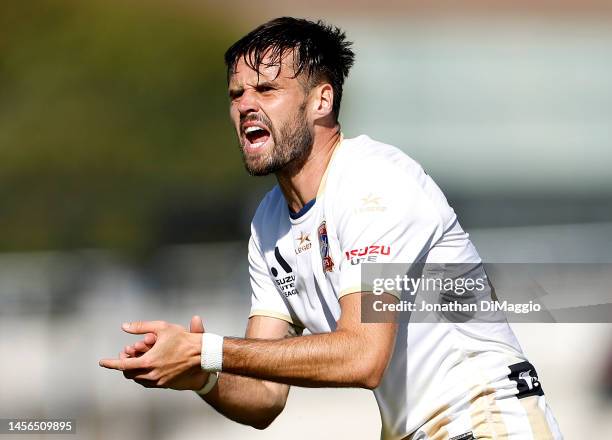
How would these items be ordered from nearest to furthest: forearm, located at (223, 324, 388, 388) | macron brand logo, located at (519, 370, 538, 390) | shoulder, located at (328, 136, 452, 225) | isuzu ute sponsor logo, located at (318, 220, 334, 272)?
1. forearm, located at (223, 324, 388, 388)
2. shoulder, located at (328, 136, 452, 225)
3. macron brand logo, located at (519, 370, 538, 390)
4. isuzu ute sponsor logo, located at (318, 220, 334, 272)

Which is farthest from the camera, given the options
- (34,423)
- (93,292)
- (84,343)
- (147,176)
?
(147,176)

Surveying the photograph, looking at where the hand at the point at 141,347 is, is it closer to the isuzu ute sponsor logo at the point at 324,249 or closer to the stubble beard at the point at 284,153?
the isuzu ute sponsor logo at the point at 324,249

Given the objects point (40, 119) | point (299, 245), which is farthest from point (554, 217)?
point (299, 245)

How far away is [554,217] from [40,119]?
14.5m

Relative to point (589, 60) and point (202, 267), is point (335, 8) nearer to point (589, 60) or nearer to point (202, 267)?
point (589, 60)

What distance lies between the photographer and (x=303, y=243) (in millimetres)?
6113

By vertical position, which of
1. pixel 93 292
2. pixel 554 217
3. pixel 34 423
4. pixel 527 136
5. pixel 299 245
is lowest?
pixel 299 245

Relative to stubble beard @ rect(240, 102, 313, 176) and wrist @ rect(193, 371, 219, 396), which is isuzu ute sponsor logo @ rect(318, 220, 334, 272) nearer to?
stubble beard @ rect(240, 102, 313, 176)

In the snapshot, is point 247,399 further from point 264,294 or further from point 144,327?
point 144,327

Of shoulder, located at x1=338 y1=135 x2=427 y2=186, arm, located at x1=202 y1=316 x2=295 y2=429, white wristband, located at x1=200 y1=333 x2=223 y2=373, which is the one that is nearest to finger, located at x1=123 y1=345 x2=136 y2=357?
white wristband, located at x1=200 y1=333 x2=223 y2=373

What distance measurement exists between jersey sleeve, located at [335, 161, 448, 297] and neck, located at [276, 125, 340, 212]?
419 mm

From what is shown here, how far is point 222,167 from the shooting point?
24.9 m

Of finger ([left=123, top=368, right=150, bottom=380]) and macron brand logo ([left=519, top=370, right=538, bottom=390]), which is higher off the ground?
macron brand logo ([left=519, top=370, right=538, bottom=390])

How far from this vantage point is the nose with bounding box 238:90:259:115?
6.19m
